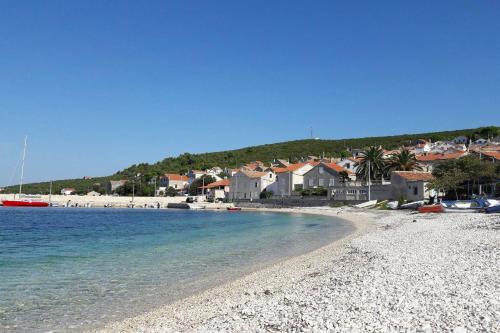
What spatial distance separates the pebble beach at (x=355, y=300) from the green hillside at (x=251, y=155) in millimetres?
137133

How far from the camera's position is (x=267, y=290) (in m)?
11.8

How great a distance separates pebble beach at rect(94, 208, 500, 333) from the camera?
302 inches

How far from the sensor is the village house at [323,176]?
8262 cm

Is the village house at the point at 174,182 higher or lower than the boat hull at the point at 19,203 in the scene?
higher

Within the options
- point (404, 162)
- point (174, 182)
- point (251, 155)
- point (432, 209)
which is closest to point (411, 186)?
point (404, 162)

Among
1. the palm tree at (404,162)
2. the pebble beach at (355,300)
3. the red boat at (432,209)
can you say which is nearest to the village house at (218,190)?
the palm tree at (404,162)

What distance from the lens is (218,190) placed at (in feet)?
364

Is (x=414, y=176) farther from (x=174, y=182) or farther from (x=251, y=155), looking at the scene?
(x=251, y=155)

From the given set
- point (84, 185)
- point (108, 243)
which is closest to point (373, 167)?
point (108, 243)

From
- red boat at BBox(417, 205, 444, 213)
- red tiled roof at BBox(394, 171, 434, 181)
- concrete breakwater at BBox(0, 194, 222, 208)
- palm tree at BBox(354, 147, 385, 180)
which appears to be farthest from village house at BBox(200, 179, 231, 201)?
red boat at BBox(417, 205, 444, 213)

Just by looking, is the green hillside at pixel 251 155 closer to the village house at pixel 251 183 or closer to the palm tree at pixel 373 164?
the village house at pixel 251 183

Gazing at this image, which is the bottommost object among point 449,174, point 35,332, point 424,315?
point 35,332

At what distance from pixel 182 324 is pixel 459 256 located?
33.4 ft

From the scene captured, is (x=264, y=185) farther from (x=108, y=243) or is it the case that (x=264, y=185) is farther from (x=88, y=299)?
(x=88, y=299)
